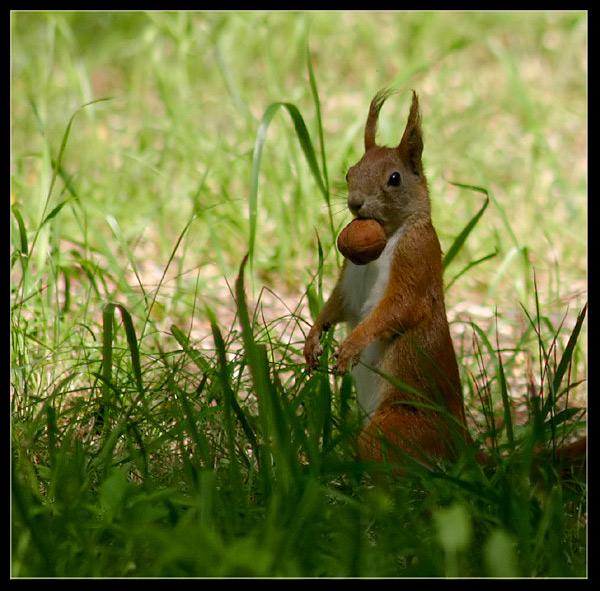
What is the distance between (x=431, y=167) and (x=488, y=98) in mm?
1392

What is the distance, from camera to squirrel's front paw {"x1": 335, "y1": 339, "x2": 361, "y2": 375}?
290cm

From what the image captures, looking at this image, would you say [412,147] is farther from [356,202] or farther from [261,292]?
[261,292]

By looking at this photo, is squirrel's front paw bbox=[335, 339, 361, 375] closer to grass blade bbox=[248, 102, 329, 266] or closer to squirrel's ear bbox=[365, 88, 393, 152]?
grass blade bbox=[248, 102, 329, 266]

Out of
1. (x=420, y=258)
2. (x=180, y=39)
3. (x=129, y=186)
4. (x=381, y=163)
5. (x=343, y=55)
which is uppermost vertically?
(x=343, y=55)

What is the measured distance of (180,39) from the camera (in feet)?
17.5

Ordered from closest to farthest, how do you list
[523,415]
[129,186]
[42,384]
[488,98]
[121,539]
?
[121,539] → [42,384] → [523,415] → [129,186] → [488,98]

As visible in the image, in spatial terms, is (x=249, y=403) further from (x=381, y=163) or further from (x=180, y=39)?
(x=180, y=39)

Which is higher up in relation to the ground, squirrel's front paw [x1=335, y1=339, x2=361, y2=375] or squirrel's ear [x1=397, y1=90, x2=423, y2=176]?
squirrel's ear [x1=397, y1=90, x2=423, y2=176]

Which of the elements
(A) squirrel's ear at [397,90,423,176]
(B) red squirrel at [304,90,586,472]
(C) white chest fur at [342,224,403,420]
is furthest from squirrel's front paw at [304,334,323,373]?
(A) squirrel's ear at [397,90,423,176]

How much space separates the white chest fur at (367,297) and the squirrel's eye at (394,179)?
0.48 feet

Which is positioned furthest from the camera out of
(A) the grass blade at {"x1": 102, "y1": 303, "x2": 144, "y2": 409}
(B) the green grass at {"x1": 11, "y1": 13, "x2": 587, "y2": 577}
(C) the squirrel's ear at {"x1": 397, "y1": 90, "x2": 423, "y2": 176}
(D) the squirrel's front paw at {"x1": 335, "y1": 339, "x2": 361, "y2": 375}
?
(C) the squirrel's ear at {"x1": 397, "y1": 90, "x2": 423, "y2": 176}

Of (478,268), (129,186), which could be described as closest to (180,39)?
(129,186)

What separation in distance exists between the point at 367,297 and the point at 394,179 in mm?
390

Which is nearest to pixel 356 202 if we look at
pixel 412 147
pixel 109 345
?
pixel 412 147
